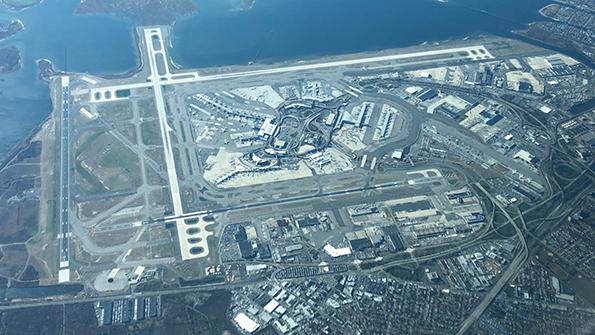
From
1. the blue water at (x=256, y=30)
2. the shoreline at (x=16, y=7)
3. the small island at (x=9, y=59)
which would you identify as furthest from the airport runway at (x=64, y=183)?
the shoreline at (x=16, y=7)

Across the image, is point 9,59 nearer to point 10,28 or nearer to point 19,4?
point 10,28

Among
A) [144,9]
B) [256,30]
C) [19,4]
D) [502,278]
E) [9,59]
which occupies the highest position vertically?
[19,4]

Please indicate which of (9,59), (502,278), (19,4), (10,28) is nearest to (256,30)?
(9,59)

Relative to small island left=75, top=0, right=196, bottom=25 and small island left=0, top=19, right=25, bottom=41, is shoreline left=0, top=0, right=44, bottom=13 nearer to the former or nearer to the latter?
small island left=0, top=19, right=25, bottom=41

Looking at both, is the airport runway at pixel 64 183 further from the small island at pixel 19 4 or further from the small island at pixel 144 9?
the small island at pixel 19 4

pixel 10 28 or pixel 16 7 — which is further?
pixel 16 7

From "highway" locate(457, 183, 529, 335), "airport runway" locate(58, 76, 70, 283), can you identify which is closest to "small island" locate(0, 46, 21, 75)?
"airport runway" locate(58, 76, 70, 283)

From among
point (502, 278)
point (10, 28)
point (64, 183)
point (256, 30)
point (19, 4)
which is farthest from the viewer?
point (19, 4)

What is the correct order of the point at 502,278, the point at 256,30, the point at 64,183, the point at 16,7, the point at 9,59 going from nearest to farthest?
the point at 502,278 → the point at 64,183 → the point at 9,59 → the point at 256,30 → the point at 16,7
